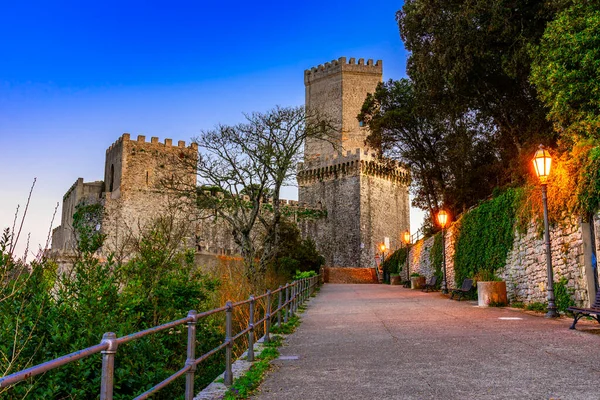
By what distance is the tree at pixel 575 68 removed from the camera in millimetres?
11680

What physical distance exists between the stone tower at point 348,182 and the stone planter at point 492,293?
3335cm

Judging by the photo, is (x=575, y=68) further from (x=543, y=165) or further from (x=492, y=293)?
(x=492, y=293)

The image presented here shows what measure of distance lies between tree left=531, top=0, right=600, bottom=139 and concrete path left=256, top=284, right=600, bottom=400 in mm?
5262

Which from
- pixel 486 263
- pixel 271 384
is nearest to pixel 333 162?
pixel 486 263

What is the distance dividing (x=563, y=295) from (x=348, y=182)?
128 ft

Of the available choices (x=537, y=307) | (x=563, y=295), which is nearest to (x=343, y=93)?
(x=537, y=307)

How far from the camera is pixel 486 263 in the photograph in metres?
15.6

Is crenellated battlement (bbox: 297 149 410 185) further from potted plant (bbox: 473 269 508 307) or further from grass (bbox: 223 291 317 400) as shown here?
grass (bbox: 223 291 317 400)

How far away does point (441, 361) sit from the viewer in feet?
18.9

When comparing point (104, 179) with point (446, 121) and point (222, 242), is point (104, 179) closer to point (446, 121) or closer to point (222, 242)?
point (222, 242)

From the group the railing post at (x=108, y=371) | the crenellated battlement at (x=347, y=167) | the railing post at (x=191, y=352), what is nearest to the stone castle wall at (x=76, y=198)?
the crenellated battlement at (x=347, y=167)

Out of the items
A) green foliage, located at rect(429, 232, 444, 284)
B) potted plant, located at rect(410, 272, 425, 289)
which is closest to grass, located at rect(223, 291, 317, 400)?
green foliage, located at rect(429, 232, 444, 284)

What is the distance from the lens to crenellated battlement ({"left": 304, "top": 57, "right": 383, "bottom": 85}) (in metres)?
51.0

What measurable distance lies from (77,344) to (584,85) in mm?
11744
